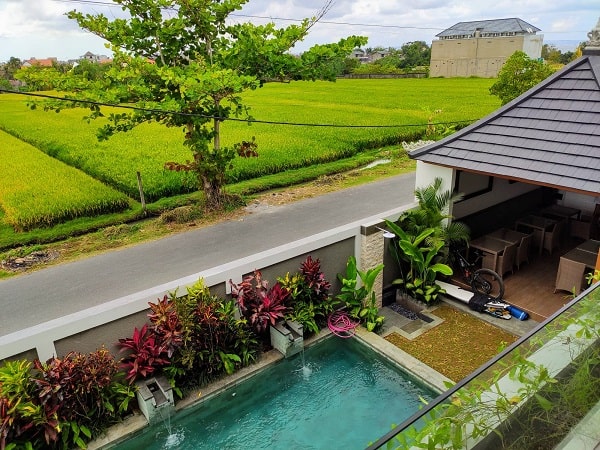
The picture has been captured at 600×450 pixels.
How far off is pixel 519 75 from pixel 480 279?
41.0 ft

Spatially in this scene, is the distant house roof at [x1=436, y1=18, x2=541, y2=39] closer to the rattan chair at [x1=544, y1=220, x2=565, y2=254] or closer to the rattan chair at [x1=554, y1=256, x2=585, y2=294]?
the rattan chair at [x1=544, y1=220, x2=565, y2=254]

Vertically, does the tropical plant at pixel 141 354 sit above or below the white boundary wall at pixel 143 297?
below

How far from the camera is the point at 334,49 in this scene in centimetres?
1182

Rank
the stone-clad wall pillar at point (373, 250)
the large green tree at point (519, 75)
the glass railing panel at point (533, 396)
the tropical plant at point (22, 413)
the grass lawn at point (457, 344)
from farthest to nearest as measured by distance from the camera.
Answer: the large green tree at point (519, 75), the stone-clad wall pillar at point (373, 250), the grass lawn at point (457, 344), the tropical plant at point (22, 413), the glass railing panel at point (533, 396)

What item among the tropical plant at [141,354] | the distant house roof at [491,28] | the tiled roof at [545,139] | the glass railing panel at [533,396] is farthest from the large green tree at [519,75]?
the distant house roof at [491,28]

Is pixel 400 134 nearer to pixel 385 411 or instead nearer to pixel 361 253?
pixel 361 253

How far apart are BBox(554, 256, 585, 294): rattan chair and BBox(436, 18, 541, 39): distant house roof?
76588 mm

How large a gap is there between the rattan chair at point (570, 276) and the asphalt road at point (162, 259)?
567 centimetres

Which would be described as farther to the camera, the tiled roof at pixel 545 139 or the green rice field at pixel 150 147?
the green rice field at pixel 150 147

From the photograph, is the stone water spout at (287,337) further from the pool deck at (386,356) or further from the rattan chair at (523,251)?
the rattan chair at (523,251)

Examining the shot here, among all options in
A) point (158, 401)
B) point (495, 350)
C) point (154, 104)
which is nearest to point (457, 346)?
point (495, 350)

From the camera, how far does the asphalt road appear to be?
8.60 meters

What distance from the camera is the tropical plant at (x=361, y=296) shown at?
740 centimetres

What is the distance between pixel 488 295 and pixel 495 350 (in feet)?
4.16
